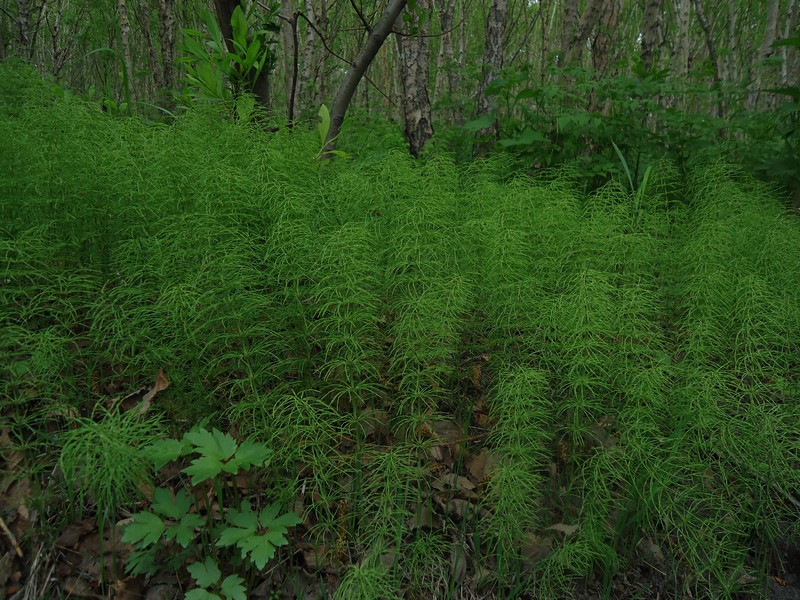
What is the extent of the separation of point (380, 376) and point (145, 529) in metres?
0.86

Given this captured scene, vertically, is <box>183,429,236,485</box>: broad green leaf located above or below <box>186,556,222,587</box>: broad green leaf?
above

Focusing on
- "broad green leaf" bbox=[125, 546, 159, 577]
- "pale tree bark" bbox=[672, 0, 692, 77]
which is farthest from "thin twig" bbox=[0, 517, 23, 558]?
"pale tree bark" bbox=[672, 0, 692, 77]

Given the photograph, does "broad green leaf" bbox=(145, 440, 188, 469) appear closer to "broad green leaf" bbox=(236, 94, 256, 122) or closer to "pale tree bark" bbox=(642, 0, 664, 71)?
"broad green leaf" bbox=(236, 94, 256, 122)

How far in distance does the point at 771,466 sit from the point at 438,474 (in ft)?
3.77

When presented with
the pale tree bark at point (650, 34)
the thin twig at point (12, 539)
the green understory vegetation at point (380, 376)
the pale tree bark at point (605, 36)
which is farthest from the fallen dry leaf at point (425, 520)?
the pale tree bark at point (650, 34)

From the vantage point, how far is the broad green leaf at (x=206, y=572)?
4.74 feet

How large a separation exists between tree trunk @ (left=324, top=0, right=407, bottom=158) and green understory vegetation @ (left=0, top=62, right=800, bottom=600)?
1148mm

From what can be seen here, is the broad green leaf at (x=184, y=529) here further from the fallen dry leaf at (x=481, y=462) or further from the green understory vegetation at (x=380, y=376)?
the fallen dry leaf at (x=481, y=462)

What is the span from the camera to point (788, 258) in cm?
243

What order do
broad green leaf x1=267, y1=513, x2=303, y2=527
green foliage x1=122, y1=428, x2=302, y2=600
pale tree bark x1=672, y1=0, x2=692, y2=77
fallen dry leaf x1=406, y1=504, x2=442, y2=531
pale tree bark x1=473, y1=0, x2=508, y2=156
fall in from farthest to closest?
pale tree bark x1=672, y1=0, x2=692, y2=77
pale tree bark x1=473, y1=0, x2=508, y2=156
fallen dry leaf x1=406, y1=504, x2=442, y2=531
broad green leaf x1=267, y1=513, x2=303, y2=527
green foliage x1=122, y1=428, x2=302, y2=600

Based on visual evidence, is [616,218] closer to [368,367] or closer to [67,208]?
[368,367]

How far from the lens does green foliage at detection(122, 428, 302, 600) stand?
1.43 m

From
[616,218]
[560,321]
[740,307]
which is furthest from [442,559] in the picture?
[616,218]

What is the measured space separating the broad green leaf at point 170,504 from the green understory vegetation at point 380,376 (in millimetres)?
78
